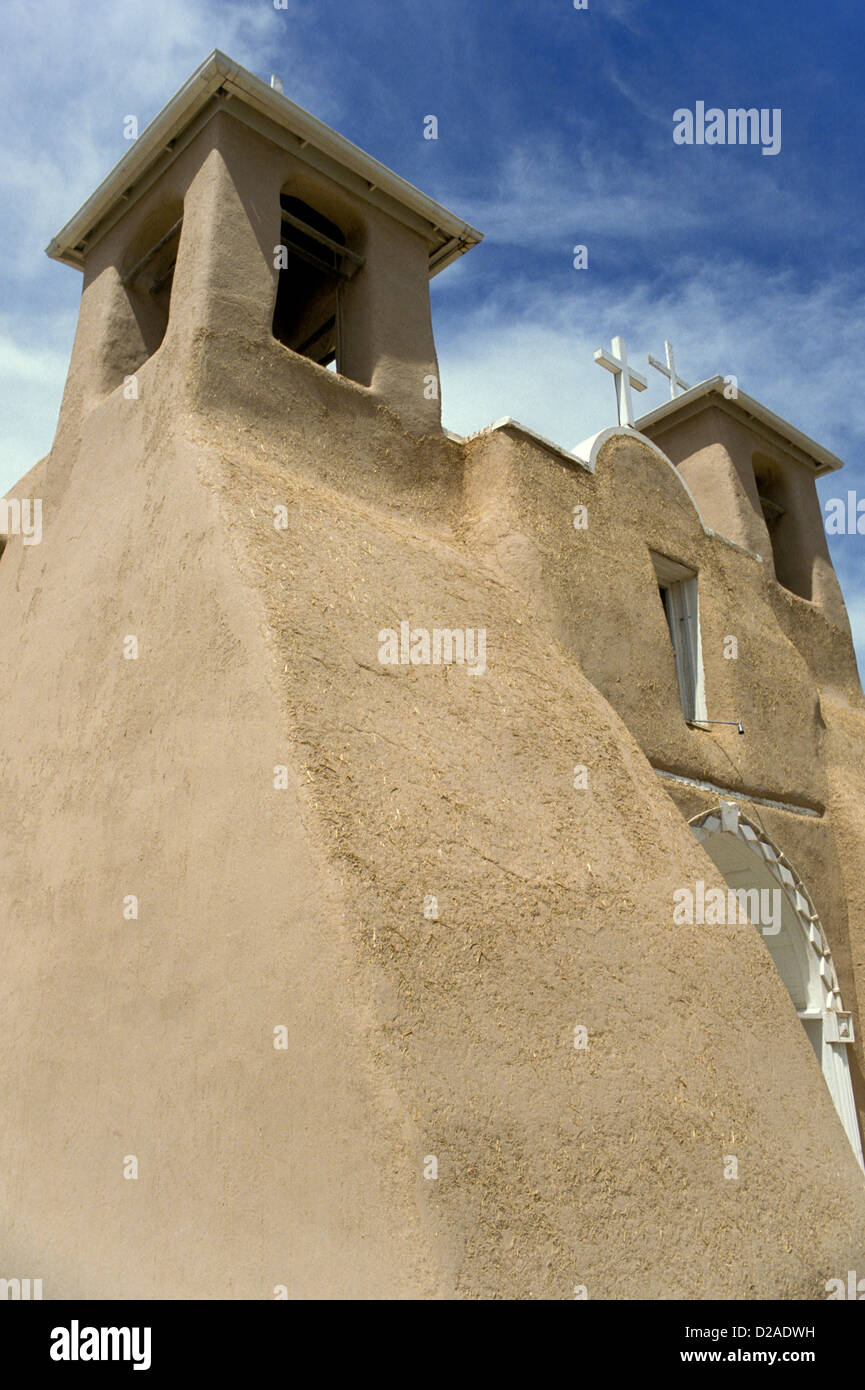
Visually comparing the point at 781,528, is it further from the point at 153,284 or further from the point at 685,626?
the point at 153,284

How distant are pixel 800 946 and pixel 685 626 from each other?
2.54 meters

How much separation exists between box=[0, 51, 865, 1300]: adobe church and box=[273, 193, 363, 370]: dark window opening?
3.7 inches

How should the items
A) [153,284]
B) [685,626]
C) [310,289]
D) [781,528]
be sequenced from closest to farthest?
[153,284] < [685,626] < [310,289] < [781,528]

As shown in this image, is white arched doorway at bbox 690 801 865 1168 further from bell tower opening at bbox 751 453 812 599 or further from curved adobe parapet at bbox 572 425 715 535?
Result: bell tower opening at bbox 751 453 812 599

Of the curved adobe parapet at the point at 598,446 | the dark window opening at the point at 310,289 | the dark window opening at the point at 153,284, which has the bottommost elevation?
the curved adobe parapet at the point at 598,446

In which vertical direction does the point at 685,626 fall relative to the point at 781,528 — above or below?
below

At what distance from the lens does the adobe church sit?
148 inches

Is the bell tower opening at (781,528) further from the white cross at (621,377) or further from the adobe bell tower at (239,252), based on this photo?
the adobe bell tower at (239,252)

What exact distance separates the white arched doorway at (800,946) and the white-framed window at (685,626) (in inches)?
38.8

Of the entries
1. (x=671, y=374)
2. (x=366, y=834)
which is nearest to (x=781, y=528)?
(x=671, y=374)

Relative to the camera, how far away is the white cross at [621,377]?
997 cm

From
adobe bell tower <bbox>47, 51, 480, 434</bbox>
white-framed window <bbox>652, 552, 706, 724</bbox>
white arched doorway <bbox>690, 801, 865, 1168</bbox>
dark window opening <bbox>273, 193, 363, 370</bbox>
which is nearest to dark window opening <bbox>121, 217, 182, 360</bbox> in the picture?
adobe bell tower <bbox>47, 51, 480, 434</bbox>

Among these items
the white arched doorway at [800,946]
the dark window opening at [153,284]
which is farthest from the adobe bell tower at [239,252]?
the white arched doorway at [800,946]

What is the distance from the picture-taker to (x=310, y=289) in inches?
353
